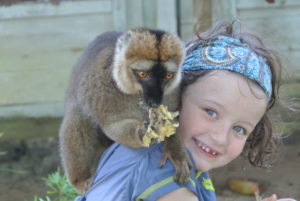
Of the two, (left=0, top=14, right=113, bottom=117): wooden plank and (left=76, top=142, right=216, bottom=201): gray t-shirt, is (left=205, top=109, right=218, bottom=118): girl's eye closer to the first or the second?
(left=76, top=142, right=216, bottom=201): gray t-shirt

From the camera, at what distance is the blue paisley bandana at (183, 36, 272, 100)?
2.63m

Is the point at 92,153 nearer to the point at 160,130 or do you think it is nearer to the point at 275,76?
the point at 160,130

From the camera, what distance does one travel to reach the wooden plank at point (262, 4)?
6.99m

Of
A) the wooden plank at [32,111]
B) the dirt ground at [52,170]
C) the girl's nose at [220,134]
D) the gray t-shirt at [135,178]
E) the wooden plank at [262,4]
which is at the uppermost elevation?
the girl's nose at [220,134]

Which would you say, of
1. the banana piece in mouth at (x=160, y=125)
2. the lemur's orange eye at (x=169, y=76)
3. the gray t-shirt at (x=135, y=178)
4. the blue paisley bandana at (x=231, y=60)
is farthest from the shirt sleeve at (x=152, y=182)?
the blue paisley bandana at (x=231, y=60)

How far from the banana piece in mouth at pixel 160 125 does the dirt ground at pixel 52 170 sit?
10.6ft

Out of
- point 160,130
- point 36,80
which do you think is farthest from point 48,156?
point 160,130

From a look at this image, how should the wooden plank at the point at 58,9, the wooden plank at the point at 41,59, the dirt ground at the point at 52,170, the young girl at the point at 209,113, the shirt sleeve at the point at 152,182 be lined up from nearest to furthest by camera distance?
the shirt sleeve at the point at 152,182, the young girl at the point at 209,113, the dirt ground at the point at 52,170, the wooden plank at the point at 58,9, the wooden plank at the point at 41,59

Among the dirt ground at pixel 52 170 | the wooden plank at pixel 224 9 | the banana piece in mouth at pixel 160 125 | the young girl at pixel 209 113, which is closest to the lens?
the young girl at pixel 209 113

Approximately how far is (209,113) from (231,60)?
28 cm

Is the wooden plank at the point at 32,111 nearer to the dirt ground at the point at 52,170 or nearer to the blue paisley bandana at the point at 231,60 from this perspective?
the dirt ground at the point at 52,170

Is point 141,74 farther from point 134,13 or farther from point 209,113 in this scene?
point 134,13

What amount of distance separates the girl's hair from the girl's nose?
28 cm

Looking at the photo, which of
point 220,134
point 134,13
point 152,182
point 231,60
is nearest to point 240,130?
point 220,134
